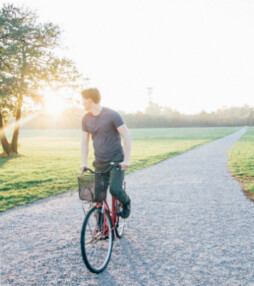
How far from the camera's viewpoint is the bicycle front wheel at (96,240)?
3043 millimetres

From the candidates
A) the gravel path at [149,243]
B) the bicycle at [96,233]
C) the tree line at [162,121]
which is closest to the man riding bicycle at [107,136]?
the bicycle at [96,233]

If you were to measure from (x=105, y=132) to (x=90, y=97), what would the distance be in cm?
46

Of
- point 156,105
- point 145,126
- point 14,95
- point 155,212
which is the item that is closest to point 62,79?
point 14,95

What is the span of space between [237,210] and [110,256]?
10.1ft

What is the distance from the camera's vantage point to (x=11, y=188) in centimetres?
816

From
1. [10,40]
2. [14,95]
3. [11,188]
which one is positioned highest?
[10,40]

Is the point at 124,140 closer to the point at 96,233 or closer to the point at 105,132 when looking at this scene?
the point at 105,132

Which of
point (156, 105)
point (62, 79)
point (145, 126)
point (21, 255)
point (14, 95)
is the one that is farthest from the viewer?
point (156, 105)

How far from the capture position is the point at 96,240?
3322 mm

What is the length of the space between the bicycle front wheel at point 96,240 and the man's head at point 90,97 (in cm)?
125

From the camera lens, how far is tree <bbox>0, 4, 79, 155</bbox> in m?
13.2

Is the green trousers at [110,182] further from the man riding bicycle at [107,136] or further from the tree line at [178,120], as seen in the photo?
the tree line at [178,120]

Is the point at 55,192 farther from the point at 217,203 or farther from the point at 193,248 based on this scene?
the point at 193,248

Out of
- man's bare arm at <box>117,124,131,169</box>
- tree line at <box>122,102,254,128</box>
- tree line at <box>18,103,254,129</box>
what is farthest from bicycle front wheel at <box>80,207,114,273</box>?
tree line at <box>122,102,254,128</box>
